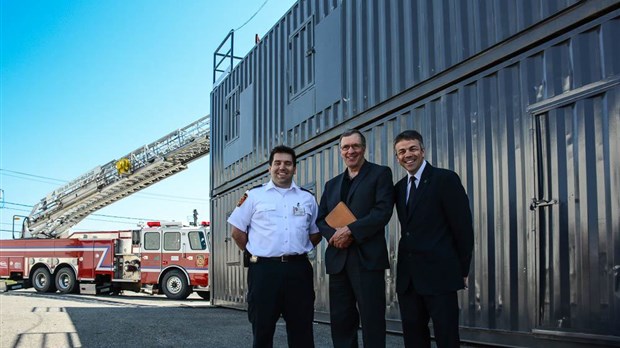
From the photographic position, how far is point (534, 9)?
4293 millimetres

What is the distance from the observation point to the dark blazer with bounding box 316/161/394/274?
3.39 m

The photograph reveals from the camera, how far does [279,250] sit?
12.1 feet

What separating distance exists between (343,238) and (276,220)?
0.54 metres

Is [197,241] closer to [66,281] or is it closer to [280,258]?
[66,281]

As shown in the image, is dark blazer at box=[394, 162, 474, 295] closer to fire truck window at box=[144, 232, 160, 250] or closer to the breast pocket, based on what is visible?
the breast pocket

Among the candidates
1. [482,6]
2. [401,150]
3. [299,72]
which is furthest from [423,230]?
[299,72]

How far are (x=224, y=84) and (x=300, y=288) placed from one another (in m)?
9.00

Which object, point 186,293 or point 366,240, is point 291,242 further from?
point 186,293

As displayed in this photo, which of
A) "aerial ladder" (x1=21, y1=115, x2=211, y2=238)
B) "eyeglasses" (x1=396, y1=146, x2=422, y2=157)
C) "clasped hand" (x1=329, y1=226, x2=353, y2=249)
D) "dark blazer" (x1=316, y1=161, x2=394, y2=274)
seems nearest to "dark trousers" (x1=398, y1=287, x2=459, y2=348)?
"dark blazer" (x1=316, y1=161, x2=394, y2=274)

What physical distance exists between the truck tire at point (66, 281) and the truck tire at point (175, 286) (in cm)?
379

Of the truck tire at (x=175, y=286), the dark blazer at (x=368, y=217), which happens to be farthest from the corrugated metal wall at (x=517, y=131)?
the truck tire at (x=175, y=286)

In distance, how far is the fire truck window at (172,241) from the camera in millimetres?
16156

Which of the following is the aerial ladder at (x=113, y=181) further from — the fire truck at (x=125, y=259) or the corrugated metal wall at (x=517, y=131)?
the corrugated metal wall at (x=517, y=131)

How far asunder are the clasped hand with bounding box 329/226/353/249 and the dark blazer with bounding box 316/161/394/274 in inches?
1.1
